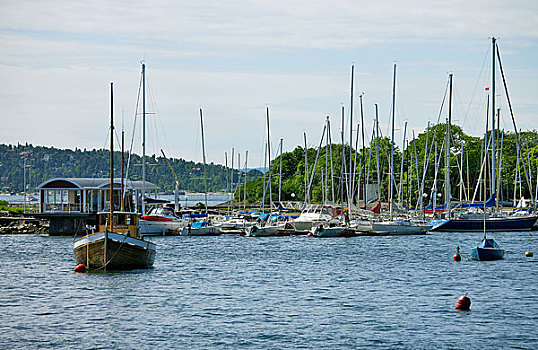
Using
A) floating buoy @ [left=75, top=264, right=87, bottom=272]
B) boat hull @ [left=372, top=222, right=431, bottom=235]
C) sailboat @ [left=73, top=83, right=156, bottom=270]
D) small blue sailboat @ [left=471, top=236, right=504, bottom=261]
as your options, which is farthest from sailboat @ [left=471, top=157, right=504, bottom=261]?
floating buoy @ [left=75, top=264, right=87, bottom=272]

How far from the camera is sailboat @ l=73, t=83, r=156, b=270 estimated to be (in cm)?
4688

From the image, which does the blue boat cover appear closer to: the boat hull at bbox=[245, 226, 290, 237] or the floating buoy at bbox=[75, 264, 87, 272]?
the boat hull at bbox=[245, 226, 290, 237]

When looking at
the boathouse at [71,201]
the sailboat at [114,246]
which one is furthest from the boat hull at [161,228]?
the sailboat at [114,246]

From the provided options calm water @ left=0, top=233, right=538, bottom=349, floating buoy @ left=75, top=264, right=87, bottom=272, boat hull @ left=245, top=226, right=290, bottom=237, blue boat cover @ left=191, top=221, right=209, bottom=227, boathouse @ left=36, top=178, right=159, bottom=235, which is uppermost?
boathouse @ left=36, top=178, right=159, bottom=235

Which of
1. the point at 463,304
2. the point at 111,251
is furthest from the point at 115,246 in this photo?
the point at 463,304

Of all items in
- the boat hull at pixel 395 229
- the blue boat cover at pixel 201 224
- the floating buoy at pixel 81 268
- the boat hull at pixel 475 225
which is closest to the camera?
the floating buoy at pixel 81 268

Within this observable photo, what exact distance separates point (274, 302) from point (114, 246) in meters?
12.4

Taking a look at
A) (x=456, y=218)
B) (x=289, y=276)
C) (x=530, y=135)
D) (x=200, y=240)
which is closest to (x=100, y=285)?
(x=289, y=276)

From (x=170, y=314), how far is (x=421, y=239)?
1966 inches

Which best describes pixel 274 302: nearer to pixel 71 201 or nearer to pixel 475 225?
pixel 475 225

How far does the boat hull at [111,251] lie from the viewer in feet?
154

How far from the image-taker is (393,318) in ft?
113

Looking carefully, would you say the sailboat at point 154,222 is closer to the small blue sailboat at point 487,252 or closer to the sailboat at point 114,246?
the sailboat at point 114,246

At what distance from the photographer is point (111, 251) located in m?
47.0
